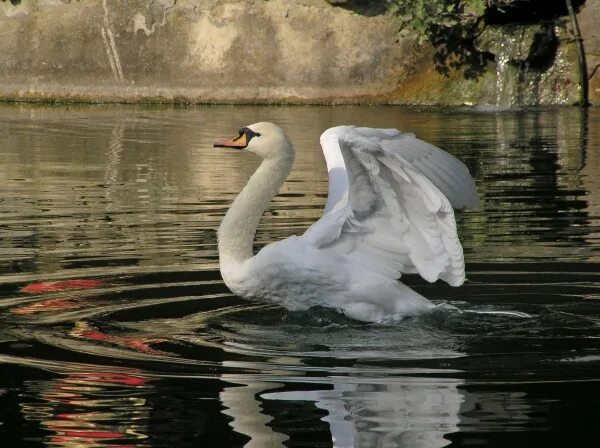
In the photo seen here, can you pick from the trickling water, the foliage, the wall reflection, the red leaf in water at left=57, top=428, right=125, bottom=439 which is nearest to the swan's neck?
the wall reflection

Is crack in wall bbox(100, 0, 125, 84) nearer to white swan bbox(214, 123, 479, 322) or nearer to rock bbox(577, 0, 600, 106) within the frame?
rock bbox(577, 0, 600, 106)

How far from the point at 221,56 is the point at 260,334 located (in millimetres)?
15535

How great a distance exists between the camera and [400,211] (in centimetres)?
660

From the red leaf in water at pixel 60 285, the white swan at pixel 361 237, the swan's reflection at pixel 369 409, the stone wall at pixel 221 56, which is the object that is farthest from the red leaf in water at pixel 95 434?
the stone wall at pixel 221 56

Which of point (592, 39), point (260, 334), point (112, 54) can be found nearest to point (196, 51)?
point (112, 54)

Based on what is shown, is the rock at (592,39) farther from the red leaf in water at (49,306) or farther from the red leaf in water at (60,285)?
the red leaf in water at (49,306)

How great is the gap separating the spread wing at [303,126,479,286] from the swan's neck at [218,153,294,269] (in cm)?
26

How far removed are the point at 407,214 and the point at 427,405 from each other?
193cm

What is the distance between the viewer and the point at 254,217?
21.8ft

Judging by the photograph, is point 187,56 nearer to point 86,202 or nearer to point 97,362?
point 86,202

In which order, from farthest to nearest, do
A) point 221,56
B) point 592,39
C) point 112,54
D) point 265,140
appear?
point 112,54 → point 221,56 → point 592,39 → point 265,140

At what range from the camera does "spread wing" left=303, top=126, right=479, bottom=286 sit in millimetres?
6324

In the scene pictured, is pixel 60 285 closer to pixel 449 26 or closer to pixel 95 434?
pixel 95 434

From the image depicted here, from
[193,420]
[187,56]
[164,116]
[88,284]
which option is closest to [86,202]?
[88,284]
